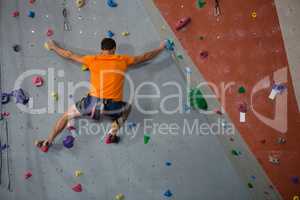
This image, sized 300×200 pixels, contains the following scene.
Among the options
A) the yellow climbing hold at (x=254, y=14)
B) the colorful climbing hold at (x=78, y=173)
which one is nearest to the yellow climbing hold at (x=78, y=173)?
the colorful climbing hold at (x=78, y=173)

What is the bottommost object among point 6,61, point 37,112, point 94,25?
point 37,112

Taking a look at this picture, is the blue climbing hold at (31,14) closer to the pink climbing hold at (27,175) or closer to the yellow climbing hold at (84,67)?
the yellow climbing hold at (84,67)

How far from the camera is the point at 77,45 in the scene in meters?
2.65

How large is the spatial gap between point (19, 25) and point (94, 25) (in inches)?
23.2

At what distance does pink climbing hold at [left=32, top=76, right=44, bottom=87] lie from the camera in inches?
105

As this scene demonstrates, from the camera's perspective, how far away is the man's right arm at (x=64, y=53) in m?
2.57

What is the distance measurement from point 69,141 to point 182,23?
124cm

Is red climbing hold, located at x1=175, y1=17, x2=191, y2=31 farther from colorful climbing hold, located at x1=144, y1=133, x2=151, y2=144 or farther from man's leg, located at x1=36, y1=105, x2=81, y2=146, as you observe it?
man's leg, located at x1=36, y1=105, x2=81, y2=146

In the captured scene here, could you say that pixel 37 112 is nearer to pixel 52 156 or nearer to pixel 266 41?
pixel 52 156

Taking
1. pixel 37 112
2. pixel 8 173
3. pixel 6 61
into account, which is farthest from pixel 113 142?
pixel 6 61

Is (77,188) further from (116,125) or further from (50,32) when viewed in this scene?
(50,32)

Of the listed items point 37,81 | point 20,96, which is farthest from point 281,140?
point 20,96

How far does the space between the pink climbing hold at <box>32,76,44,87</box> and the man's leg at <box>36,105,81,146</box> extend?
0.31 metres

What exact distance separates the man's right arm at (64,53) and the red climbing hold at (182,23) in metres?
0.76
